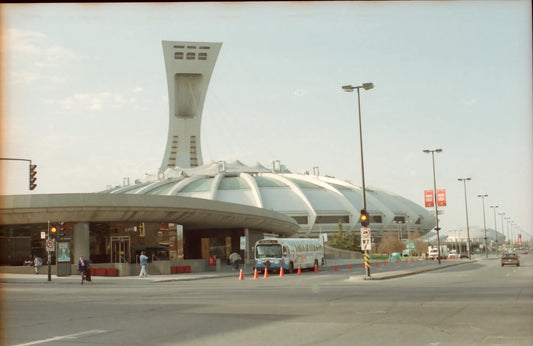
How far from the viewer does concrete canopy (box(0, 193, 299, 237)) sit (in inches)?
1825

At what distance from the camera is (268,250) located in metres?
48.0

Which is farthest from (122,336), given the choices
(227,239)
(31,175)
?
(227,239)

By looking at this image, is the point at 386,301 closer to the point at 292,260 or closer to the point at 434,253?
the point at 292,260

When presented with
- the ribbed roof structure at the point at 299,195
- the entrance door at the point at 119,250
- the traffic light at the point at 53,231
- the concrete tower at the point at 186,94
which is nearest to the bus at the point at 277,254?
the entrance door at the point at 119,250

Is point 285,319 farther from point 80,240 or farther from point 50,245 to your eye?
point 80,240

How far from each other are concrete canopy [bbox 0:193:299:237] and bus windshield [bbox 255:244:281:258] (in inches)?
322

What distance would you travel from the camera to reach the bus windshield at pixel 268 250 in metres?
47.8

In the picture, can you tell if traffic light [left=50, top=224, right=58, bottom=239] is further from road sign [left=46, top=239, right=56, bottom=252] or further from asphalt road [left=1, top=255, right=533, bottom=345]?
asphalt road [left=1, top=255, right=533, bottom=345]

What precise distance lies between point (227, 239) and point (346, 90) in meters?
32.4

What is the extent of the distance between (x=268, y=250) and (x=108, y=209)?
1242 centimetres

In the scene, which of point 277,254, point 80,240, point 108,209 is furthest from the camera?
point 80,240

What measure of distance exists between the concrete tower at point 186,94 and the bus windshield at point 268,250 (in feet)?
271

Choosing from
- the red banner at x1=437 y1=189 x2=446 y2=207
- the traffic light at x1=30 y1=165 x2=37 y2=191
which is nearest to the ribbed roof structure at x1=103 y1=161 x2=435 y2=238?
the red banner at x1=437 y1=189 x2=446 y2=207

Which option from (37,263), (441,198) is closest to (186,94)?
(441,198)
